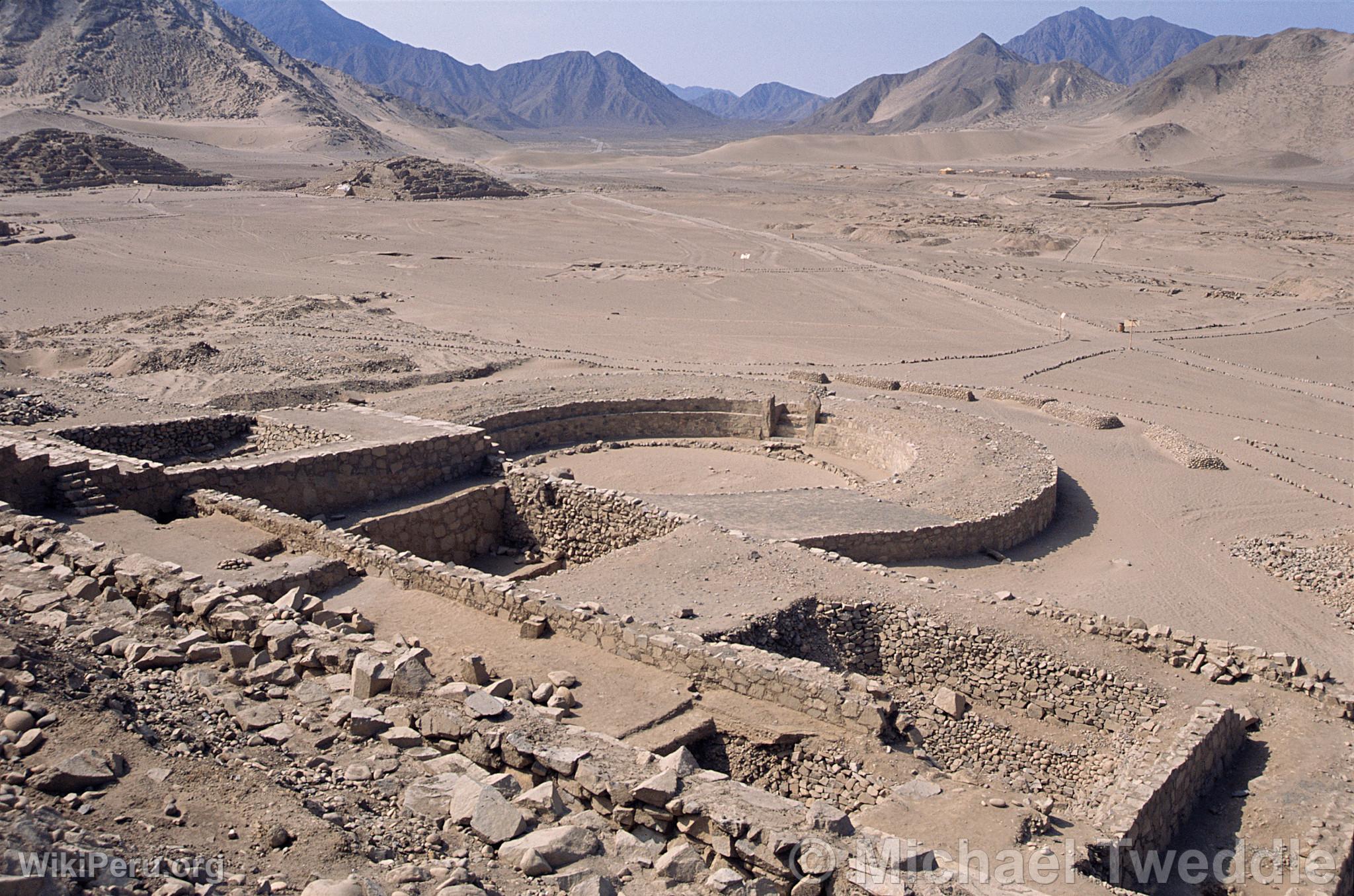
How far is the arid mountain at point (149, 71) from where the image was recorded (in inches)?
3974

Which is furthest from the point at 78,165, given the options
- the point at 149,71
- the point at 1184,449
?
the point at 1184,449

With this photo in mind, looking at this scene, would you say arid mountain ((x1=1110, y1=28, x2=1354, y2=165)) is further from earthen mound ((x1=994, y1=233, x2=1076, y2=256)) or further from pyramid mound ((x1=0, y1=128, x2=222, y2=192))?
pyramid mound ((x1=0, y1=128, x2=222, y2=192))

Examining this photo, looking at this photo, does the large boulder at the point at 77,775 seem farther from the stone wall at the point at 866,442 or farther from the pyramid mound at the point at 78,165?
the pyramid mound at the point at 78,165

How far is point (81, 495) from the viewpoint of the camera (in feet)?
37.9

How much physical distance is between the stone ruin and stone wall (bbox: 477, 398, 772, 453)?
335cm

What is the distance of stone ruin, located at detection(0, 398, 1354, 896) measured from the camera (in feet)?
18.4

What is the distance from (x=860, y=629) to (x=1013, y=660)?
1490mm

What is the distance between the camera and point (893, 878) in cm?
513

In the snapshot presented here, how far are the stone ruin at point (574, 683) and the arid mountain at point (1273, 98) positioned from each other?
116 m

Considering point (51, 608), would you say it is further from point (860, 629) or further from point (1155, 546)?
point (1155, 546)

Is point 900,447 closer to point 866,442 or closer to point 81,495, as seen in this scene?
point 866,442

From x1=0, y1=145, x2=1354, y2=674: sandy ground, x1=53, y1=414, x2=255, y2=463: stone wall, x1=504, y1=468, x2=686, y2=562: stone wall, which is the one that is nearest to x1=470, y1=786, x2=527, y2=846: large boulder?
x1=504, y1=468, x2=686, y2=562: stone wall

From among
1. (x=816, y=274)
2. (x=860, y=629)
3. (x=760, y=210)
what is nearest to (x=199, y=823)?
(x=860, y=629)

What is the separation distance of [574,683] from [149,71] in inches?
4753
